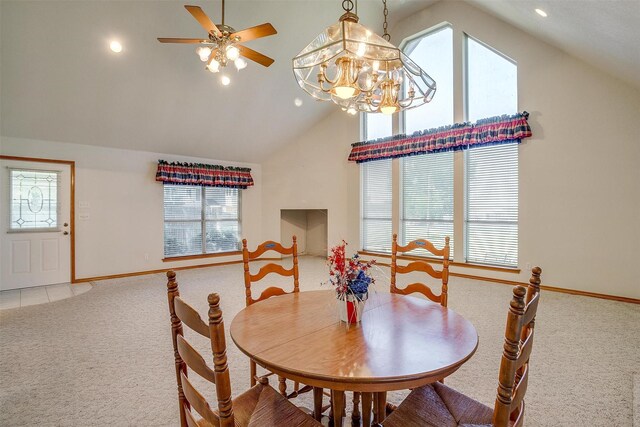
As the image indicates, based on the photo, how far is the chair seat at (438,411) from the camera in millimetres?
1240

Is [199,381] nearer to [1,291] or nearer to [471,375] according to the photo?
[471,375]

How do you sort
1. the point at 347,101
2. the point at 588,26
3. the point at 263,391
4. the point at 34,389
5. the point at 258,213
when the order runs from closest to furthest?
the point at 263,391 → the point at 34,389 → the point at 347,101 → the point at 588,26 → the point at 258,213

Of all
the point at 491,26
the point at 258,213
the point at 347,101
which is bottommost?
the point at 258,213

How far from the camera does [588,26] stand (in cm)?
309

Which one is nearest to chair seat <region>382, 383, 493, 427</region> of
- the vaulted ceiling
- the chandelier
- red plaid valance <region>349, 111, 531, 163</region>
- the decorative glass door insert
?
the chandelier

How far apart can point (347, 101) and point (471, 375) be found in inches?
90.3

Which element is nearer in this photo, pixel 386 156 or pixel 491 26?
pixel 491 26

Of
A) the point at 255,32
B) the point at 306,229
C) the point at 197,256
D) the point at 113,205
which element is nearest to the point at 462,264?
the point at 306,229

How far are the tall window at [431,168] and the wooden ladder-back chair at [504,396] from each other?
14.8 ft

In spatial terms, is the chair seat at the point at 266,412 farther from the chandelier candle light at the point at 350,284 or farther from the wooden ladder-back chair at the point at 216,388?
the chandelier candle light at the point at 350,284

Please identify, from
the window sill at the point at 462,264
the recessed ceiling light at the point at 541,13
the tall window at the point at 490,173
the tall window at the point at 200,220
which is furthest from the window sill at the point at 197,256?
the recessed ceiling light at the point at 541,13

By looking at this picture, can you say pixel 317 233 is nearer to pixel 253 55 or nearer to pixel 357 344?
pixel 253 55

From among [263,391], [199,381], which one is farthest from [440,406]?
[199,381]

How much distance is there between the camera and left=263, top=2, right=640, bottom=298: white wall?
4.00 meters
